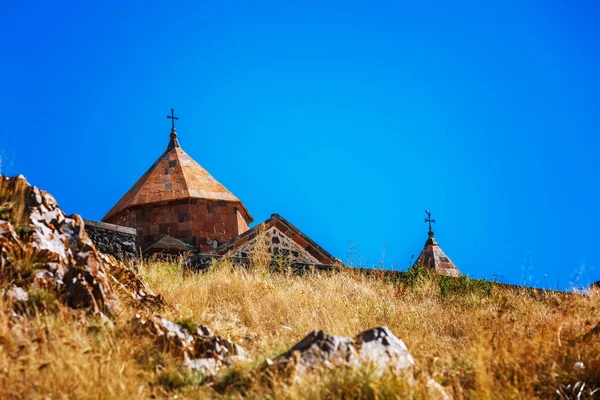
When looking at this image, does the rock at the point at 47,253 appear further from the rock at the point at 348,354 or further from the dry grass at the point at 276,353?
the rock at the point at 348,354

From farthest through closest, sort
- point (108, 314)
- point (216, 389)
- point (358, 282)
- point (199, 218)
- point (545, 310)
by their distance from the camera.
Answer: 1. point (199, 218)
2. point (358, 282)
3. point (545, 310)
4. point (108, 314)
5. point (216, 389)

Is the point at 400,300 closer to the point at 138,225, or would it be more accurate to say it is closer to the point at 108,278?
the point at 108,278

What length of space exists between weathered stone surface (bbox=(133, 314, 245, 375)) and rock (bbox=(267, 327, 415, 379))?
85cm

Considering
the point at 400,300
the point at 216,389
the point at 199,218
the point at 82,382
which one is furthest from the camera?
the point at 199,218

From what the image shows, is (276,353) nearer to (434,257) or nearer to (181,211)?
(181,211)

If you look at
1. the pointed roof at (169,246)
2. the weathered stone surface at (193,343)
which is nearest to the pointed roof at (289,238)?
the pointed roof at (169,246)

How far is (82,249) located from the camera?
249 inches

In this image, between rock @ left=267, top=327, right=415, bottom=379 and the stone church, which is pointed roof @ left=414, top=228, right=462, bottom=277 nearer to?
the stone church

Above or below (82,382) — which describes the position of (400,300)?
above

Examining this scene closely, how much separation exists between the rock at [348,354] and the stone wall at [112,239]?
8.56 m

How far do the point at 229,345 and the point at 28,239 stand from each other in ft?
6.87

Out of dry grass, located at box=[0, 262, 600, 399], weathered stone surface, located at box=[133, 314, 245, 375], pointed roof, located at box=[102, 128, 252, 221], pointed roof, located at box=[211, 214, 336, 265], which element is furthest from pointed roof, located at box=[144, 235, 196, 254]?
weathered stone surface, located at box=[133, 314, 245, 375]

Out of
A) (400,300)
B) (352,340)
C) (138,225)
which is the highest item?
(138,225)

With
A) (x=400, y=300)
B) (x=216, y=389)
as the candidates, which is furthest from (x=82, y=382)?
(x=400, y=300)
